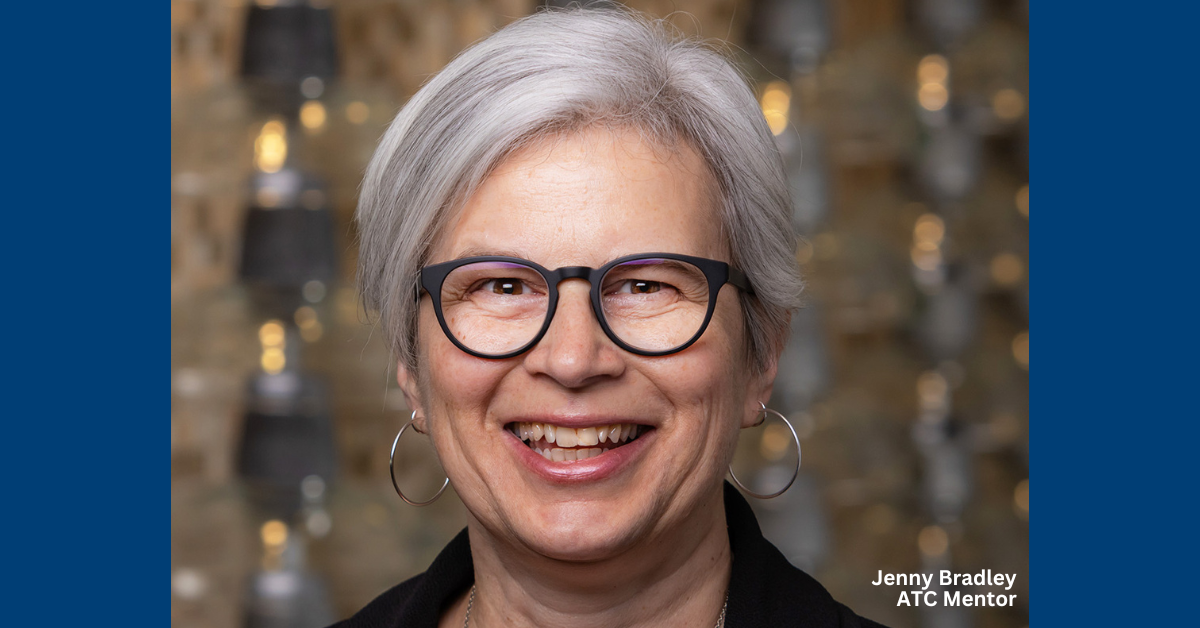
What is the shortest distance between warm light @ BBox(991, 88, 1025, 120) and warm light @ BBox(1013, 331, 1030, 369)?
0.58 meters

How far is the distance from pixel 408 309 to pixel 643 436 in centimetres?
39

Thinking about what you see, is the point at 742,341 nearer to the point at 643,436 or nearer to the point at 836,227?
the point at 643,436

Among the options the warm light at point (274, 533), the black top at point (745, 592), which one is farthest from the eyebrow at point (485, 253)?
the warm light at point (274, 533)

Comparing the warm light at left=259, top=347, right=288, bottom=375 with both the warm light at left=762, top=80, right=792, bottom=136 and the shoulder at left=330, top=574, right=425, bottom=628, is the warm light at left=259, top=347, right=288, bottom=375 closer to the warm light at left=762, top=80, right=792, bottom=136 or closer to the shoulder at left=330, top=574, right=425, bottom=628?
the shoulder at left=330, top=574, right=425, bottom=628

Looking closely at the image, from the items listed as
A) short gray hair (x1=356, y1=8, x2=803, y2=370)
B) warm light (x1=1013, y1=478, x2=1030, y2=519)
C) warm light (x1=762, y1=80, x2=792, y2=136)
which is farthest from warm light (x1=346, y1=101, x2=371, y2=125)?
warm light (x1=1013, y1=478, x2=1030, y2=519)

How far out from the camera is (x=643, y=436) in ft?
4.73

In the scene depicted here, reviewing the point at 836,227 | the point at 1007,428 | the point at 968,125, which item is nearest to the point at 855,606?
the point at 1007,428

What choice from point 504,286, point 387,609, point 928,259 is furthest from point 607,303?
point 928,259

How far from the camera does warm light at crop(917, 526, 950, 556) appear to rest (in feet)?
9.52

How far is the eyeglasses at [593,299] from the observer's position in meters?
1.40

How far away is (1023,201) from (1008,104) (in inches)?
10.2

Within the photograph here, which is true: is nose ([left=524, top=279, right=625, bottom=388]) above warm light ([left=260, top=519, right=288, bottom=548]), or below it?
above

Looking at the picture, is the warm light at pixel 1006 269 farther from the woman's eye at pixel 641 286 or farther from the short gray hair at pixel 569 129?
the woman's eye at pixel 641 286

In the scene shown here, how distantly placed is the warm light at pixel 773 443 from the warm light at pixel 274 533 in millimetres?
1193
